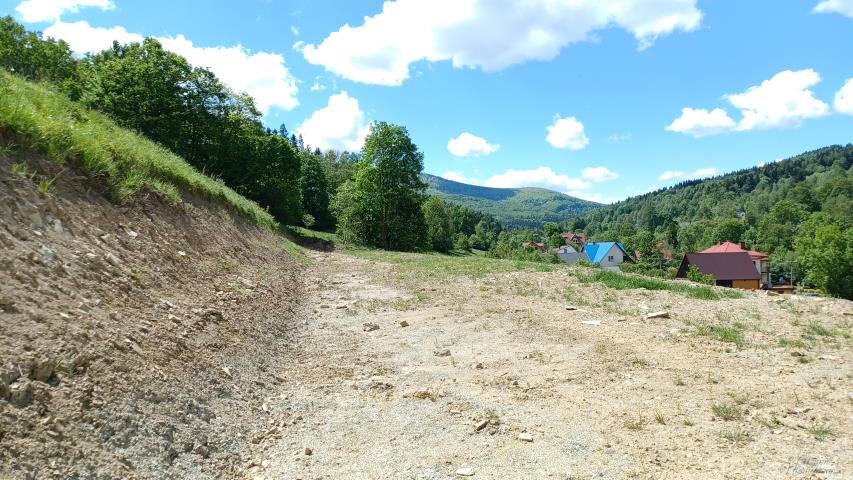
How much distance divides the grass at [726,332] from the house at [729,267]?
66.9 meters

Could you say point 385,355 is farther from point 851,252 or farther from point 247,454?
point 851,252

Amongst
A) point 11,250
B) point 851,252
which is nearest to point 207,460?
point 11,250

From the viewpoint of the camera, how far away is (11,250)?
16.2ft

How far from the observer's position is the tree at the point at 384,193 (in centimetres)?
3956

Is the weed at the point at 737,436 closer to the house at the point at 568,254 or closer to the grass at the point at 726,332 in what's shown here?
the grass at the point at 726,332

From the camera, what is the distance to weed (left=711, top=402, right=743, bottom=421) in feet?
16.5

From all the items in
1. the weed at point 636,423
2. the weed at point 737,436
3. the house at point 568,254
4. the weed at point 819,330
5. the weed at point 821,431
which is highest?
the weed at point 819,330

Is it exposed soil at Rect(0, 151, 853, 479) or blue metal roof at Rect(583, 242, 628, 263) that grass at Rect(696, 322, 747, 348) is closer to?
exposed soil at Rect(0, 151, 853, 479)

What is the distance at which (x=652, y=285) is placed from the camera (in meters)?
13.1

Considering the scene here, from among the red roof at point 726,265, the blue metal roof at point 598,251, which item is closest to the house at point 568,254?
the blue metal roof at point 598,251

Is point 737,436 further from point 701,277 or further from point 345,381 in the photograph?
point 701,277

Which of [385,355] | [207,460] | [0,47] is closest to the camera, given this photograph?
[207,460]

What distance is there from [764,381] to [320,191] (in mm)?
66248

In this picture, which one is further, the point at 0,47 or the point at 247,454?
the point at 0,47
